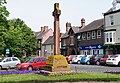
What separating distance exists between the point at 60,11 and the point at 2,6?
21884mm

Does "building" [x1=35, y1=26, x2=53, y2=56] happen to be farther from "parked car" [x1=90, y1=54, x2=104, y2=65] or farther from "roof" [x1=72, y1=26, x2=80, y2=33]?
"parked car" [x1=90, y1=54, x2=104, y2=65]

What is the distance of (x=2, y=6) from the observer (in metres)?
41.1

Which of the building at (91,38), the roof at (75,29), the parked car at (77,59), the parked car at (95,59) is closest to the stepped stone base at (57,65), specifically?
the parked car at (95,59)

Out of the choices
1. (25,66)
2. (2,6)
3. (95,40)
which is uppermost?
(2,6)

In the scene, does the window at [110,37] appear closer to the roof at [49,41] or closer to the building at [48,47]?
the building at [48,47]

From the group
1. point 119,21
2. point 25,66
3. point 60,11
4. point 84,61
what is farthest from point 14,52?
point 60,11

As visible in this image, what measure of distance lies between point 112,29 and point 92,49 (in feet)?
31.2

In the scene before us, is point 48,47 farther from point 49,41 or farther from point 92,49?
point 92,49

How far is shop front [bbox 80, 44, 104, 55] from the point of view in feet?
189

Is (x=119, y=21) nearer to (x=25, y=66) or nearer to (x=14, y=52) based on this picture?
(x=14, y=52)

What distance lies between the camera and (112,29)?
53031mm

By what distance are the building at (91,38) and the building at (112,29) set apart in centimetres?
281

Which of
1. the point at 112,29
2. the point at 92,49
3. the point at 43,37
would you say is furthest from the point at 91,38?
the point at 43,37

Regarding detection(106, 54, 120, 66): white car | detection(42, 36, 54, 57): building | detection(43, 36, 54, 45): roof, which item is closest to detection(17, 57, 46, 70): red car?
detection(106, 54, 120, 66): white car
